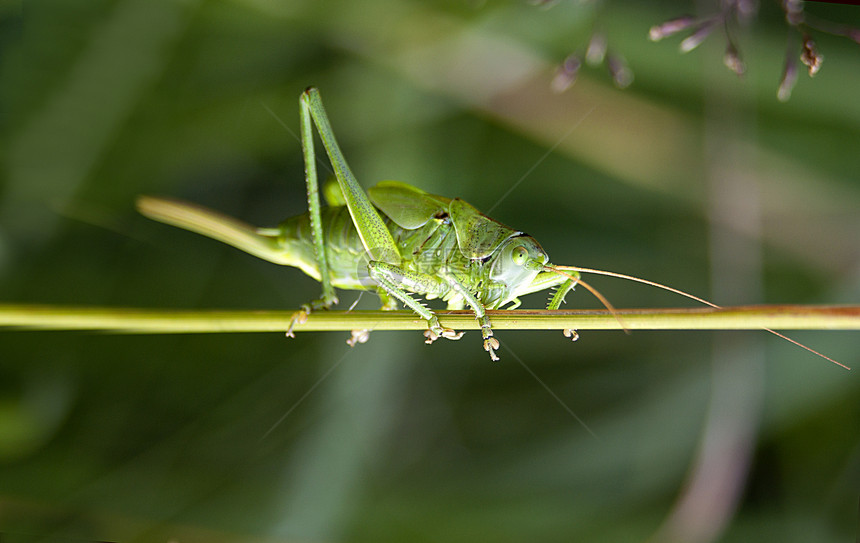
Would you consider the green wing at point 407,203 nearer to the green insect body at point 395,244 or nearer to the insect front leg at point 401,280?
the green insect body at point 395,244

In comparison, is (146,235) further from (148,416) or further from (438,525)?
(438,525)

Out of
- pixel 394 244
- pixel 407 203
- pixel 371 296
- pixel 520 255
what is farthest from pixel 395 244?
pixel 371 296

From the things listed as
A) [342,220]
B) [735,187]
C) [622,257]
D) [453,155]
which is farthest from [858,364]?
[342,220]

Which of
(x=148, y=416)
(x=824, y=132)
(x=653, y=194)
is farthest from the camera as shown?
(x=653, y=194)

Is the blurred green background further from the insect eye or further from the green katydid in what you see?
the insect eye

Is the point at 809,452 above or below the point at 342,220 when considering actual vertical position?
below

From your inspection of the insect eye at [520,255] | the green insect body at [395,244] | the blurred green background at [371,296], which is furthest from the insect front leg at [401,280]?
the blurred green background at [371,296]

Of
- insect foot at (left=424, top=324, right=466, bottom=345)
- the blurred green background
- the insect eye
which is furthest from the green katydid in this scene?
the blurred green background
